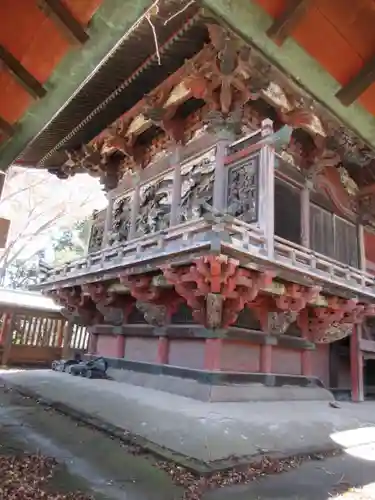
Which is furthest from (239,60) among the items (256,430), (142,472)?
(142,472)

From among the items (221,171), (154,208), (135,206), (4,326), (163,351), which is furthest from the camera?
(4,326)

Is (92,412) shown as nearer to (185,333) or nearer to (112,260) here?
(185,333)

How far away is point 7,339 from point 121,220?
6413 millimetres

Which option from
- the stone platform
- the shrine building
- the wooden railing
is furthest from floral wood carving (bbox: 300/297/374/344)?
the stone platform

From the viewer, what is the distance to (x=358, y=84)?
6.03 ft

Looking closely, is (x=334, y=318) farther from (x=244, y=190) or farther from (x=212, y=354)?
(x=244, y=190)

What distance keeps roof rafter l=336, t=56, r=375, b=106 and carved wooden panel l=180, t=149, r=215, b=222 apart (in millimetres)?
6852

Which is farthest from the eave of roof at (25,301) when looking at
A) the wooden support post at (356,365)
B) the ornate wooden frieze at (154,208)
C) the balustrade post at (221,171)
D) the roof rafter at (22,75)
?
the roof rafter at (22,75)

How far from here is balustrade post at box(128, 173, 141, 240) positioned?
35.8 ft

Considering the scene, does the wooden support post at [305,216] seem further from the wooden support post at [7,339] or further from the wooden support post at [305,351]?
the wooden support post at [7,339]

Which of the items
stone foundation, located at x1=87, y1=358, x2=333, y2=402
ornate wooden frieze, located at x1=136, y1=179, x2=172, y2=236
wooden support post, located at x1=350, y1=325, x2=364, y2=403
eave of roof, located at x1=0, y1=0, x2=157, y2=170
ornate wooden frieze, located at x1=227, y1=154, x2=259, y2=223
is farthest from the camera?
wooden support post, located at x1=350, y1=325, x2=364, y2=403

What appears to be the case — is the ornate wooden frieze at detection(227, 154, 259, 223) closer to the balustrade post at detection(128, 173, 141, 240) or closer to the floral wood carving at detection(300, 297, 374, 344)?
the floral wood carving at detection(300, 297, 374, 344)

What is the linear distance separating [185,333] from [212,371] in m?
1.18

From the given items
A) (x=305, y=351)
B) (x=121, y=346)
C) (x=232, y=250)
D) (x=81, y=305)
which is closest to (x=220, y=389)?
(x=232, y=250)
